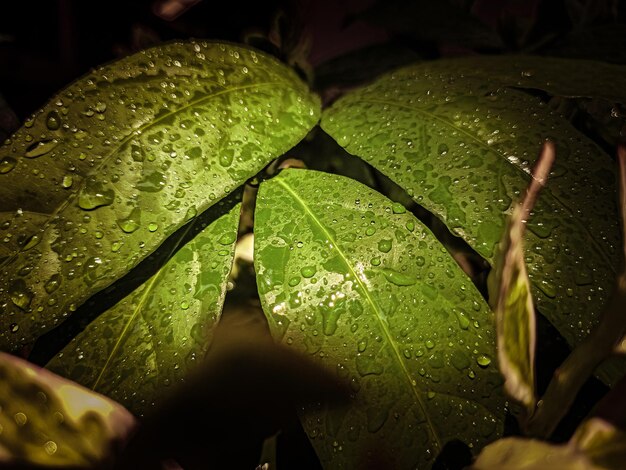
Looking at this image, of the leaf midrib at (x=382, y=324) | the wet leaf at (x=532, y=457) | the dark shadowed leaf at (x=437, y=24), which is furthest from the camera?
the dark shadowed leaf at (x=437, y=24)

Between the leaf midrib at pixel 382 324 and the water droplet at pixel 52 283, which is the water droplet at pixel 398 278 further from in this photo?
the water droplet at pixel 52 283

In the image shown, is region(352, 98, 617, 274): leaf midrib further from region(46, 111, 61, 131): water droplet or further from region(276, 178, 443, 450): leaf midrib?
region(46, 111, 61, 131): water droplet

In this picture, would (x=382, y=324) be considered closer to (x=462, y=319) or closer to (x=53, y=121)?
(x=462, y=319)

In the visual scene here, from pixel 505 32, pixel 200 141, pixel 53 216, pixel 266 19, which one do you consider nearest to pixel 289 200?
pixel 200 141

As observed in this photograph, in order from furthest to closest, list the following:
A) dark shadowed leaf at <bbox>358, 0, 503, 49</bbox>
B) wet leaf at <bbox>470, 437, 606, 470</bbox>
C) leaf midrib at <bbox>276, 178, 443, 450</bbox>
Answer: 1. dark shadowed leaf at <bbox>358, 0, 503, 49</bbox>
2. leaf midrib at <bbox>276, 178, 443, 450</bbox>
3. wet leaf at <bbox>470, 437, 606, 470</bbox>

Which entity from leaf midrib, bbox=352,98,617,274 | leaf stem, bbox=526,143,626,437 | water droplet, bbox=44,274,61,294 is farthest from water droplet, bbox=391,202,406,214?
water droplet, bbox=44,274,61,294

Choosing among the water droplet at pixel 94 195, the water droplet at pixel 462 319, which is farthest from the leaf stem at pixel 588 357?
the water droplet at pixel 94 195

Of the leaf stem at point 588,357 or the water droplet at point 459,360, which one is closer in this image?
the leaf stem at point 588,357

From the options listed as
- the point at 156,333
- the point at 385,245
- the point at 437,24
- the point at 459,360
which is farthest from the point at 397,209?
the point at 437,24
